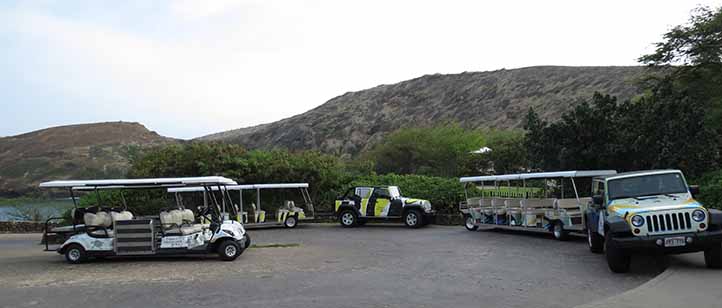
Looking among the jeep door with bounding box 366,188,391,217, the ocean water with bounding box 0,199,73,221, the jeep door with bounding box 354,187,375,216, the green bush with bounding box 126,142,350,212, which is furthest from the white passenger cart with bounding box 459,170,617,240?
the ocean water with bounding box 0,199,73,221

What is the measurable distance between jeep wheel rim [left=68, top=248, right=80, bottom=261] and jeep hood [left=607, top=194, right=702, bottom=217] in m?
11.0

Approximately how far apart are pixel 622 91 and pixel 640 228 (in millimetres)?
55174

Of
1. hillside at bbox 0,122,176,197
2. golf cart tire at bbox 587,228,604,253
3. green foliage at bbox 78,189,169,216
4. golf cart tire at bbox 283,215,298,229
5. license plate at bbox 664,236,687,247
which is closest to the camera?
license plate at bbox 664,236,687,247

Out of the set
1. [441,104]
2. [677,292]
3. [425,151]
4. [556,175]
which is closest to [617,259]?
[677,292]

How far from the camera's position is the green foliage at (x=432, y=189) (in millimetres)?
23703

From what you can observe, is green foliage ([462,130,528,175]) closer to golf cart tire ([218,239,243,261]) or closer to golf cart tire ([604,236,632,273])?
golf cart tire ([218,239,243,261])

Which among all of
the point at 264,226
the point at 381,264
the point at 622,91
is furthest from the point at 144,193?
the point at 622,91

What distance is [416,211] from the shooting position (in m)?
21.4

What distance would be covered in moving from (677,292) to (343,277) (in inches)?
202

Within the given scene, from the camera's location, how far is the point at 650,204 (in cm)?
1058

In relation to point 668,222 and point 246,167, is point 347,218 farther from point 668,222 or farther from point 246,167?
point 668,222

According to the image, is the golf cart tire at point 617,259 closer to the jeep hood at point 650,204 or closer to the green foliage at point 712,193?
the jeep hood at point 650,204

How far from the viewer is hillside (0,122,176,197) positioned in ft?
138

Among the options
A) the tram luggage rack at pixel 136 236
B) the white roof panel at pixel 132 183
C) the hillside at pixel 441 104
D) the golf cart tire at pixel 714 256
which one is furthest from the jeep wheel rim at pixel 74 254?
Result: the hillside at pixel 441 104
